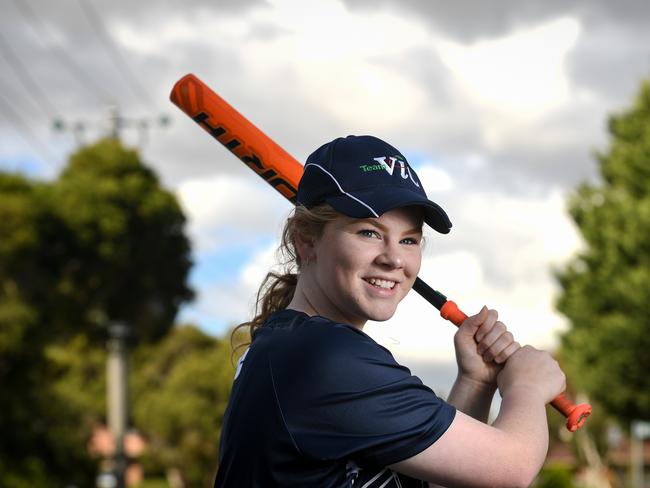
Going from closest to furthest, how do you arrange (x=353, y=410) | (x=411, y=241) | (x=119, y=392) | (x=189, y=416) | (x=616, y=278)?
1. (x=353, y=410)
2. (x=411, y=241)
3. (x=616, y=278)
4. (x=119, y=392)
5. (x=189, y=416)

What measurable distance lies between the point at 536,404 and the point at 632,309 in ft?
78.4

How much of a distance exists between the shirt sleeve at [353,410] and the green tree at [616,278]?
22.9 meters

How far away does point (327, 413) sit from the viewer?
2.40 m

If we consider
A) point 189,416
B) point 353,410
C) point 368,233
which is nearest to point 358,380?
point 353,410

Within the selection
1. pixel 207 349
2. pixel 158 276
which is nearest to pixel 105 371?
pixel 207 349

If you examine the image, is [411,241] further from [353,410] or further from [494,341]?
[353,410]

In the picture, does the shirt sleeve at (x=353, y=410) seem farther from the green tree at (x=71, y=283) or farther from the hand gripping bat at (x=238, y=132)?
the green tree at (x=71, y=283)

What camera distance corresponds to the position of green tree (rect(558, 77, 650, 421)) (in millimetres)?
25094

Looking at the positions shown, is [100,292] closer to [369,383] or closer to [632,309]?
[632,309]

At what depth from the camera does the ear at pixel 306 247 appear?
2727mm

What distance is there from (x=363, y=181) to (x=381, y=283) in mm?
251

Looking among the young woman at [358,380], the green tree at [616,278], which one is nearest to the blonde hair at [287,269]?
the young woman at [358,380]

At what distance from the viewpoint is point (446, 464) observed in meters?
2.42

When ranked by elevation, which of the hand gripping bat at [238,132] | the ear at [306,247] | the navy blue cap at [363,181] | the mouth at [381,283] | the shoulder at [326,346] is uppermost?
the hand gripping bat at [238,132]
